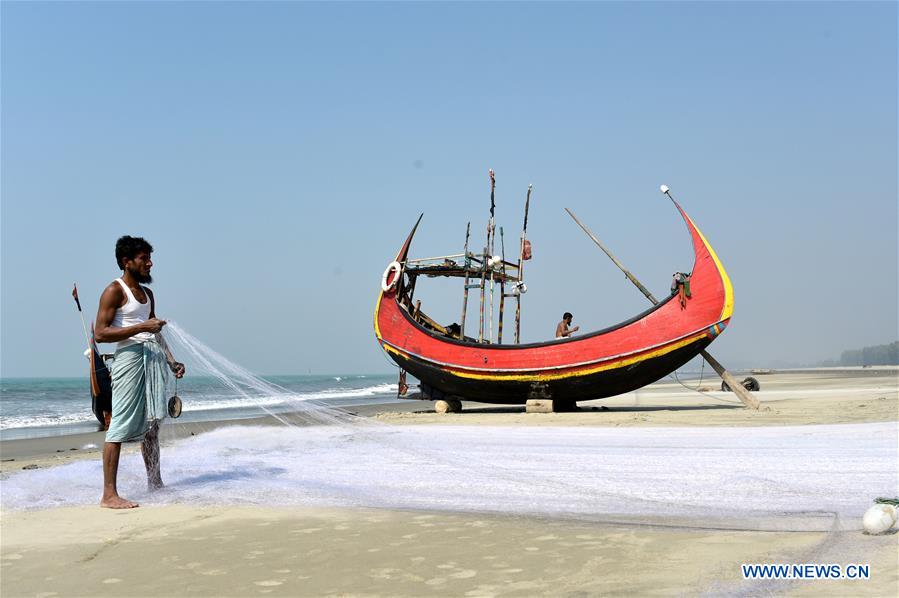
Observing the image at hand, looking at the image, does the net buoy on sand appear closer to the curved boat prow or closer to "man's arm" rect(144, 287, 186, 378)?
"man's arm" rect(144, 287, 186, 378)

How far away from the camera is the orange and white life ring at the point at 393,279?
19234mm

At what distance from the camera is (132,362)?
5.62 meters

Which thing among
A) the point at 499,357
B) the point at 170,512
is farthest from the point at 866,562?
the point at 499,357

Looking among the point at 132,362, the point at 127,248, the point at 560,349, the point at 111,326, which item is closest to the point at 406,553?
the point at 132,362

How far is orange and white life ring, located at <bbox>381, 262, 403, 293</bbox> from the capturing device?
63.1 ft

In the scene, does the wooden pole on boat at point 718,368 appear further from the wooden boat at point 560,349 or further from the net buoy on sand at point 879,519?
the net buoy on sand at point 879,519

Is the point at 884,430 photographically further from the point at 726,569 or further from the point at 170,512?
the point at 170,512

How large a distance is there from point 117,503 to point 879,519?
468cm

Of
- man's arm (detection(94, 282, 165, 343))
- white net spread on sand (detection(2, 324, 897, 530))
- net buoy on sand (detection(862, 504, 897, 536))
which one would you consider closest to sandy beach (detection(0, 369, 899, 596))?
net buoy on sand (detection(862, 504, 897, 536))

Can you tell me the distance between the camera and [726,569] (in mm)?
3254

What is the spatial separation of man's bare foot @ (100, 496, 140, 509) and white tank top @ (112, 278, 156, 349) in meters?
1.11

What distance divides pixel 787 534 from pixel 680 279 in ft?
36.9

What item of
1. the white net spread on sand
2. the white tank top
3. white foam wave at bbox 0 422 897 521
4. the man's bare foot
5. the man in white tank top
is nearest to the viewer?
the white net spread on sand

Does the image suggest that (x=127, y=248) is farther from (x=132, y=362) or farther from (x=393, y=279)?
(x=393, y=279)
